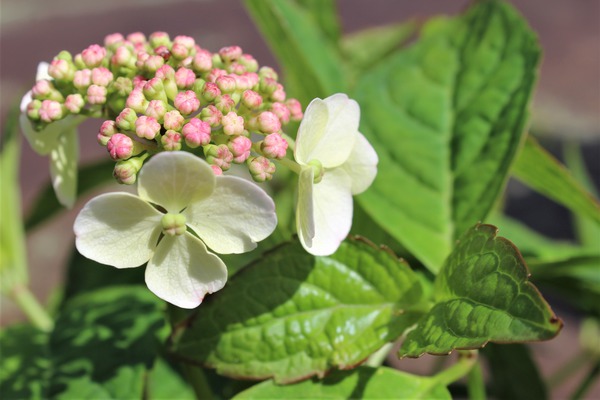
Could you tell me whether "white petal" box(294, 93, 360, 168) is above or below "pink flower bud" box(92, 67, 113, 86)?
below

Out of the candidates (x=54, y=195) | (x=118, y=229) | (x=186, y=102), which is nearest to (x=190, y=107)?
(x=186, y=102)

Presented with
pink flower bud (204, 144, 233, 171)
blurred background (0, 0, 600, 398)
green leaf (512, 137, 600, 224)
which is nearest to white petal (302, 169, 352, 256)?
pink flower bud (204, 144, 233, 171)

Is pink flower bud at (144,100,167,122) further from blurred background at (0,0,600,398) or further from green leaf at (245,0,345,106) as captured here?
blurred background at (0,0,600,398)

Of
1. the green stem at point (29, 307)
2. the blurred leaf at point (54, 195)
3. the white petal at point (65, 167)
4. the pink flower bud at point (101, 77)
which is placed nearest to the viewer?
the pink flower bud at point (101, 77)

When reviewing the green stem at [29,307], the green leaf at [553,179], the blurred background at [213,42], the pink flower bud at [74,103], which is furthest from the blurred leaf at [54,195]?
the blurred background at [213,42]

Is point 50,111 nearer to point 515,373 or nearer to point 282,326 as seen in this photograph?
point 282,326

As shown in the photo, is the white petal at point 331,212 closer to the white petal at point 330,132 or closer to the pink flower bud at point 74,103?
the white petal at point 330,132

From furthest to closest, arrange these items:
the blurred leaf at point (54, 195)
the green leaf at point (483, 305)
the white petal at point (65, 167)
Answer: the blurred leaf at point (54, 195)
the white petal at point (65, 167)
the green leaf at point (483, 305)
